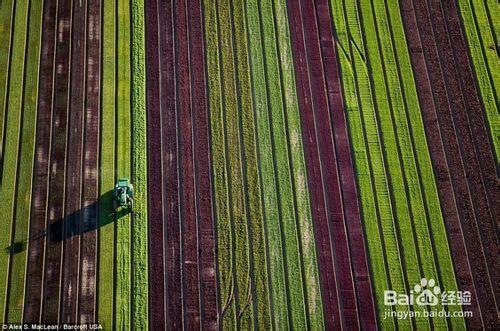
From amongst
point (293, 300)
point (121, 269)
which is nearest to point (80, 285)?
point (121, 269)

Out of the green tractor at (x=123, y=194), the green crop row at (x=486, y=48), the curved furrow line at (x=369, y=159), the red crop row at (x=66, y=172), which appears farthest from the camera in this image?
the green crop row at (x=486, y=48)

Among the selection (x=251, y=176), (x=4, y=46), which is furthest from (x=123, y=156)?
(x=4, y=46)

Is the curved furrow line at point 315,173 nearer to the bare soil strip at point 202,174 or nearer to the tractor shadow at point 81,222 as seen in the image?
the bare soil strip at point 202,174

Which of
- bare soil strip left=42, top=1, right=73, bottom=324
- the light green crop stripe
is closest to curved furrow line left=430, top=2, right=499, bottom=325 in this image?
the light green crop stripe

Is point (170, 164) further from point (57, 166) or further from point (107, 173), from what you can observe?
point (57, 166)

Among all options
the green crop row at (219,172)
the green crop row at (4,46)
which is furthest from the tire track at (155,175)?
the green crop row at (4,46)
